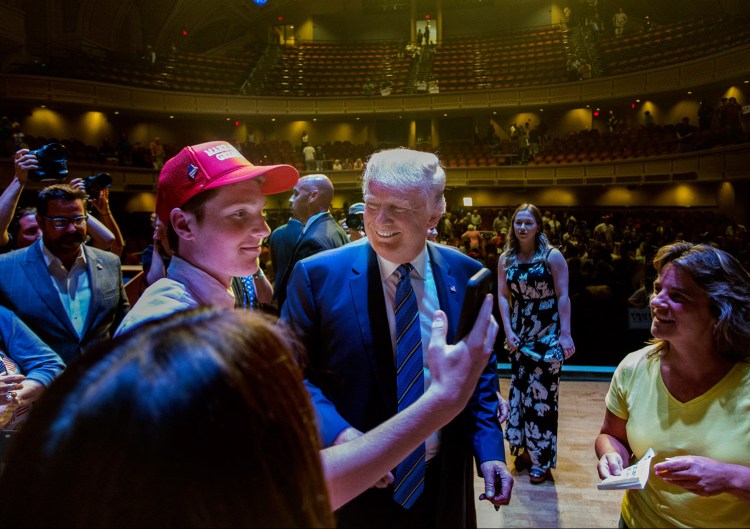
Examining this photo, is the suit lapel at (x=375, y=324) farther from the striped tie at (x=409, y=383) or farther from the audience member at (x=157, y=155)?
the audience member at (x=157, y=155)

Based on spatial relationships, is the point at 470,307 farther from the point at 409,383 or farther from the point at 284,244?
the point at 284,244

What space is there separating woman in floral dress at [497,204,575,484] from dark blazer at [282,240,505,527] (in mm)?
2141

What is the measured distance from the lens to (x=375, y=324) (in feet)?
5.75

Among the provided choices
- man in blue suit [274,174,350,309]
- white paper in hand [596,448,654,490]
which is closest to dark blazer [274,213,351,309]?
man in blue suit [274,174,350,309]

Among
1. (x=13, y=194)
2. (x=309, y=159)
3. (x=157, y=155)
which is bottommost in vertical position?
(x=13, y=194)

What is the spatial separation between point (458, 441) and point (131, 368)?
4.72 feet

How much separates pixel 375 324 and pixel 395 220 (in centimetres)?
33

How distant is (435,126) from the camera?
2161 centimetres

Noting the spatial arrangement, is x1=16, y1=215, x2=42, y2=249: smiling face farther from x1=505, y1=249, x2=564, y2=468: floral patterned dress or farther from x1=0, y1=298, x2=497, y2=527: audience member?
x1=0, y1=298, x2=497, y2=527: audience member

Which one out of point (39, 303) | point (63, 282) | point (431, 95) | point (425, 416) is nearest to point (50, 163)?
point (63, 282)

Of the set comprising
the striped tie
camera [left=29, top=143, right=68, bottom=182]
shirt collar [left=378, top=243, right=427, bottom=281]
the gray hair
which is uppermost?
camera [left=29, top=143, right=68, bottom=182]

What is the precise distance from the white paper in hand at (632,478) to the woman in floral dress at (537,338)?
6.93 ft

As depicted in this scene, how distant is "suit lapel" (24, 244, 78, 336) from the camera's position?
8.64ft

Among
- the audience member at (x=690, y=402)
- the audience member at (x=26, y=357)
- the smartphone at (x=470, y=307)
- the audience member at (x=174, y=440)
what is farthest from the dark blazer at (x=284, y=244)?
the audience member at (x=174, y=440)
